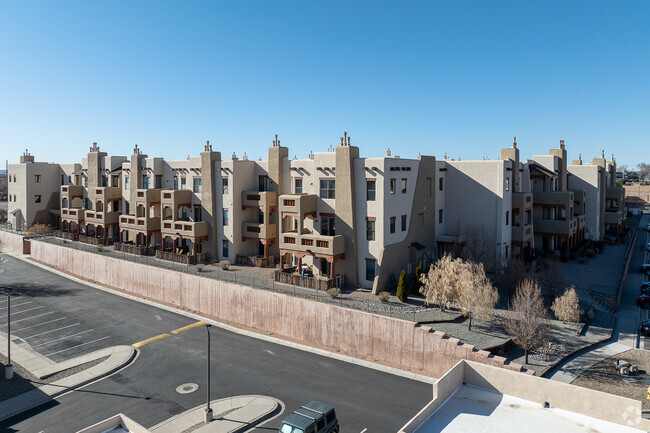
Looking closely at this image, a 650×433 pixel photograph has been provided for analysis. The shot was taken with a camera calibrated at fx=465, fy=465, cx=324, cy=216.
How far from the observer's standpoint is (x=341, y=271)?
4184cm

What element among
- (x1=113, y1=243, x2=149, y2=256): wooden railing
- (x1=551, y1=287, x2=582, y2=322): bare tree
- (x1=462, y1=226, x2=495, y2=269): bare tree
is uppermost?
(x1=462, y1=226, x2=495, y2=269): bare tree

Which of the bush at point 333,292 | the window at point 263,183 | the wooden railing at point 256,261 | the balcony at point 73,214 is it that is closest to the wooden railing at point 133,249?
the wooden railing at point 256,261

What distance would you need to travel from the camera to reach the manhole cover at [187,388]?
2671cm

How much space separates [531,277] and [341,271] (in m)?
16.3

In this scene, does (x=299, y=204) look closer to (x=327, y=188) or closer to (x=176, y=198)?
(x=327, y=188)

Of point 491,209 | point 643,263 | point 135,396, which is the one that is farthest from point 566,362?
point 643,263

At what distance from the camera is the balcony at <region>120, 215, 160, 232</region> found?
55469 mm

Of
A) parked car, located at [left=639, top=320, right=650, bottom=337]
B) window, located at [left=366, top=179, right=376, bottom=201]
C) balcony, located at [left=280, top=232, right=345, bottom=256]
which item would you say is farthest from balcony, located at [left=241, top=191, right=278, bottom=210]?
parked car, located at [left=639, top=320, right=650, bottom=337]

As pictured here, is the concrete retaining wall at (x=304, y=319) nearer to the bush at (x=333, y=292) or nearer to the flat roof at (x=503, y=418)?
the bush at (x=333, y=292)

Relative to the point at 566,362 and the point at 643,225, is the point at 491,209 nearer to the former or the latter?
the point at 566,362

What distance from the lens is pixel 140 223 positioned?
2221 inches

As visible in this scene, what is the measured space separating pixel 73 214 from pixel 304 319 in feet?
154

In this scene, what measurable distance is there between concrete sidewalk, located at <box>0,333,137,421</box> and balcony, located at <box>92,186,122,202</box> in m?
29.8

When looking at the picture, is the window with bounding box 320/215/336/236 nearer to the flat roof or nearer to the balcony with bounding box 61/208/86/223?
the flat roof
